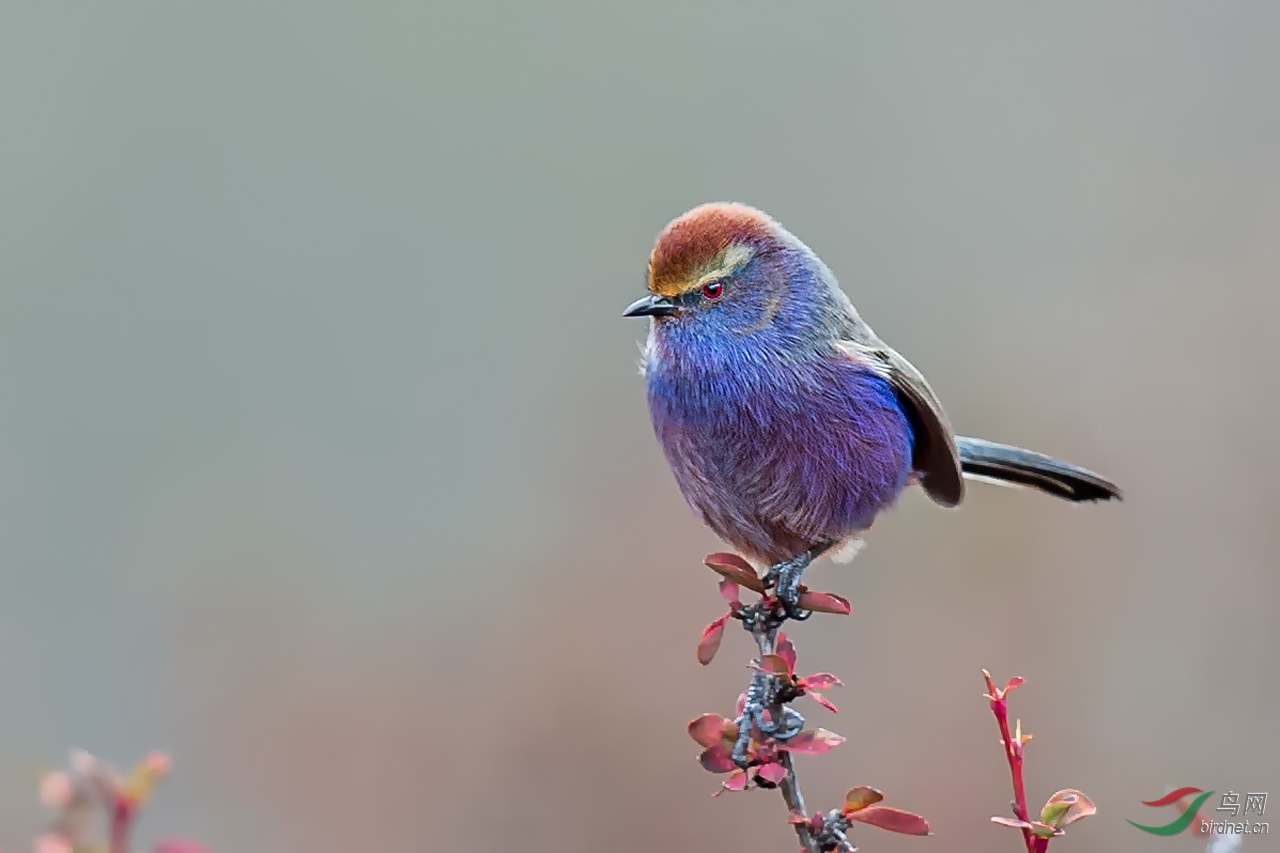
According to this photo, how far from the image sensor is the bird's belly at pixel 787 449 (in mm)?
1751

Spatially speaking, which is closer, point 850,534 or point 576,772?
point 850,534

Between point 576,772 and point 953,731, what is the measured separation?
1002mm

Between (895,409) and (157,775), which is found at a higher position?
(895,409)

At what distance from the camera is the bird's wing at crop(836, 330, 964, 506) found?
188 centimetres

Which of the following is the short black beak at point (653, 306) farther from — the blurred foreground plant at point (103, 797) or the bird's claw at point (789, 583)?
the blurred foreground plant at point (103, 797)

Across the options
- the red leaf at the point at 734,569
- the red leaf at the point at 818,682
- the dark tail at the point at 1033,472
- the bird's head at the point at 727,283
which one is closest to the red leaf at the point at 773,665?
the red leaf at the point at 818,682

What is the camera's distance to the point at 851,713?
3123 mm

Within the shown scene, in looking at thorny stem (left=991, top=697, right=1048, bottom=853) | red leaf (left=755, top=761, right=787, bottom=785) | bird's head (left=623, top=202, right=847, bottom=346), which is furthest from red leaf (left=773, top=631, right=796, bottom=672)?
bird's head (left=623, top=202, right=847, bottom=346)

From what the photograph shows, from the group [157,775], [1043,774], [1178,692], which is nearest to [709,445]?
[157,775]

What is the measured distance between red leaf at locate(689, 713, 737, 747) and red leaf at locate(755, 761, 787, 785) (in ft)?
0.19

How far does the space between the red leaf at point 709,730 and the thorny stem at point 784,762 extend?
6 cm

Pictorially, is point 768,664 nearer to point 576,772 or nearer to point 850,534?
point 850,534

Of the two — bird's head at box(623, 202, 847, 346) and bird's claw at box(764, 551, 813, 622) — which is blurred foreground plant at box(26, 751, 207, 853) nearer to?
bird's claw at box(764, 551, 813, 622)

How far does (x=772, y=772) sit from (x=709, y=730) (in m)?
0.08
